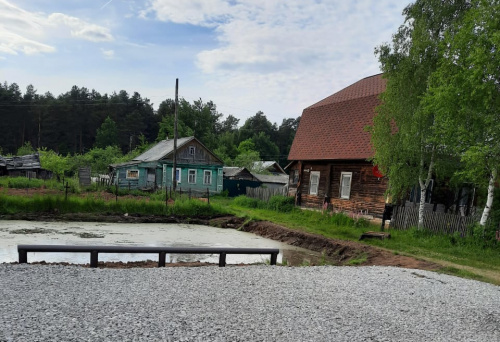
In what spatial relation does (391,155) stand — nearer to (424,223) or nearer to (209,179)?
(424,223)

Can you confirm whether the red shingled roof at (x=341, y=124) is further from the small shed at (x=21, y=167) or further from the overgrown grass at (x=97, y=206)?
→ the small shed at (x=21, y=167)

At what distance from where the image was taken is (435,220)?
13.0 metres

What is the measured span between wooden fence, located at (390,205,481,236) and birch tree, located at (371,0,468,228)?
0.41 metres

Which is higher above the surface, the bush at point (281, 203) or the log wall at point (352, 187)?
the log wall at point (352, 187)

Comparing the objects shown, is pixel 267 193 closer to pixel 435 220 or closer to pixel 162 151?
Answer: pixel 435 220

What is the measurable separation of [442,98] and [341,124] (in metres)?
8.45

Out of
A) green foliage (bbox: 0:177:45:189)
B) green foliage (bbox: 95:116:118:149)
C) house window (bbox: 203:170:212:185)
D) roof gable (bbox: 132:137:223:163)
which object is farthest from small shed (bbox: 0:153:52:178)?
green foliage (bbox: 95:116:118:149)

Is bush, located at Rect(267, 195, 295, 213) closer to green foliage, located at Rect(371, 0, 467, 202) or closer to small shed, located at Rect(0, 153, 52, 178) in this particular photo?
green foliage, located at Rect(371, 0, 467, 202)

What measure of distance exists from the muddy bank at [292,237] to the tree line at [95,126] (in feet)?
119

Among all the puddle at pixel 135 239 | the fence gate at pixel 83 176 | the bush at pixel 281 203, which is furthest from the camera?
the fence gate at pixel 83 176

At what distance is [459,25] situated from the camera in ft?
38.5

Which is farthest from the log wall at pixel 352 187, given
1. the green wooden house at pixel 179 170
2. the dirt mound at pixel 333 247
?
the green wooden house at pixel 179 170

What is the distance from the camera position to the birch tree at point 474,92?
10398 millimetres

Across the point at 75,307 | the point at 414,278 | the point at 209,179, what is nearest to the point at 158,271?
the point at 75,307
